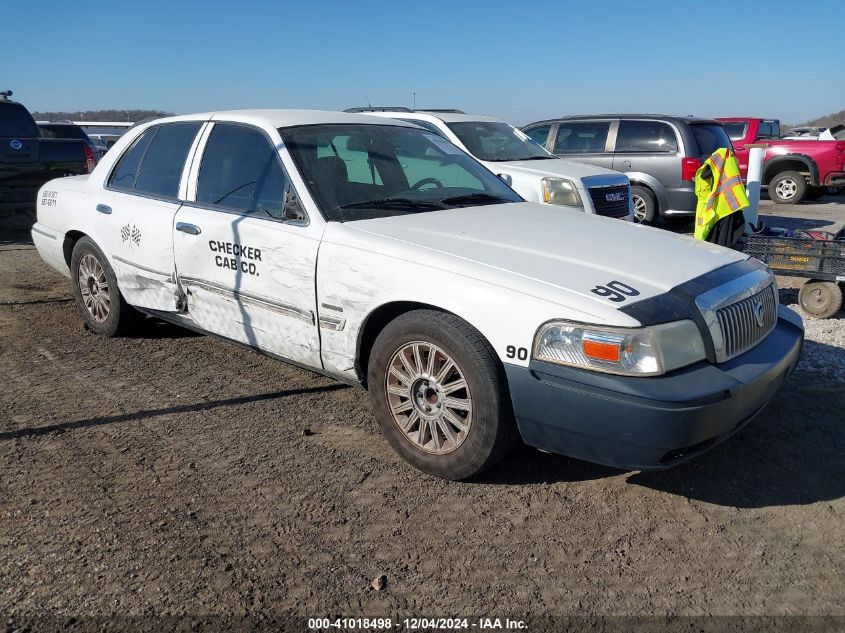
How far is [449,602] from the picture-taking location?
104 inches

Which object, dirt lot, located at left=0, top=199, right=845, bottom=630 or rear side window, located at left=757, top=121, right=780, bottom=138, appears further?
rear side window, located at left=757, top=121, right=780, bottom=138

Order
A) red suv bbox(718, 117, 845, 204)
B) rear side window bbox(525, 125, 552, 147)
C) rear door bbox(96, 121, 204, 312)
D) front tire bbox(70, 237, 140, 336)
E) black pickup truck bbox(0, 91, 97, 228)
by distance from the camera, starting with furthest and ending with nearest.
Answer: red suv bbox(718, 117, 845, 204), rear side window bbox(525, 125, 552, 147), black pickup truck bbox(0, 91, 97, 228), front tire bbox(70, 237, 140, 336), rear door bbox(96, 121, 204, 312)

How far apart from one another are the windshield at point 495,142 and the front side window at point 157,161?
4673 millimetres

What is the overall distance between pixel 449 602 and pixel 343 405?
1905mm


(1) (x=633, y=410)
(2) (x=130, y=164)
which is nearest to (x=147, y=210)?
(2) (x=130, y=164)

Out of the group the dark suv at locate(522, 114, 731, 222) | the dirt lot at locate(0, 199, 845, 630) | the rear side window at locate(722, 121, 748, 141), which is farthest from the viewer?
the rear side window at locate(722, 121, 748, 141)

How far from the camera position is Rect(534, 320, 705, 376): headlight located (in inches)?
115

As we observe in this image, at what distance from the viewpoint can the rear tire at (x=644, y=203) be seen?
37.8 ft

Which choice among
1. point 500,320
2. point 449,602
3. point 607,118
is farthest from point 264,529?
point 607,118

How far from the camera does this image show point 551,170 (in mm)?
8672

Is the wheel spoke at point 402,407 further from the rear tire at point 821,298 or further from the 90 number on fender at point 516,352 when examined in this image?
the rear tire at point 821,298

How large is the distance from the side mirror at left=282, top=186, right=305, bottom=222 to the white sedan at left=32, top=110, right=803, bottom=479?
0.01 m

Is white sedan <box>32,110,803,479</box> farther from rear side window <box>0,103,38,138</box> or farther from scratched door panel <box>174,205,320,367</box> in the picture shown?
rear side window <box>0,103,38,138</box>

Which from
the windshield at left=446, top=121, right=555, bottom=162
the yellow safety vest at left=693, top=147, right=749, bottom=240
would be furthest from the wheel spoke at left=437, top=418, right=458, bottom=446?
the windshield at left=446, top=121, right=555, bottom=162
